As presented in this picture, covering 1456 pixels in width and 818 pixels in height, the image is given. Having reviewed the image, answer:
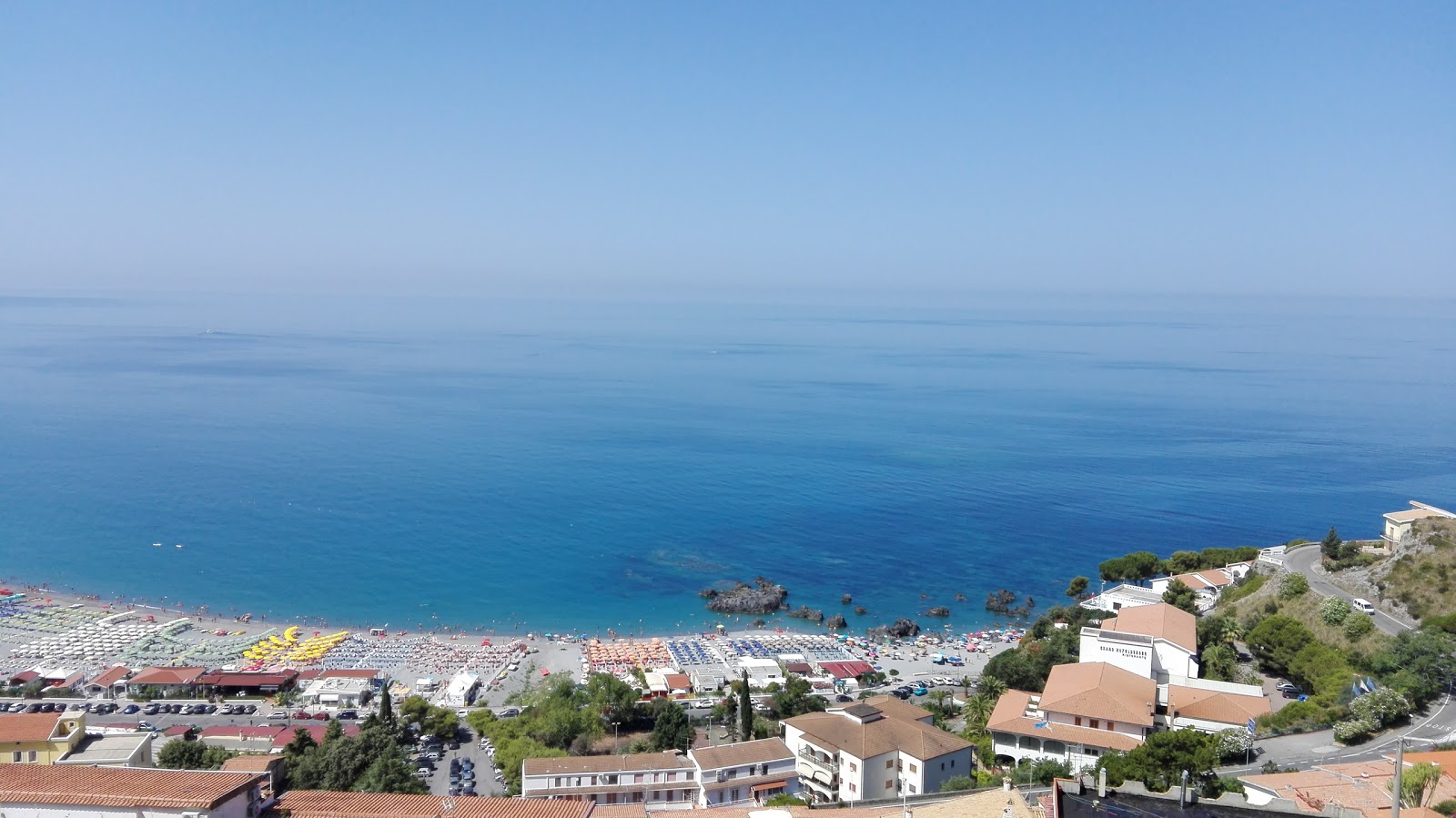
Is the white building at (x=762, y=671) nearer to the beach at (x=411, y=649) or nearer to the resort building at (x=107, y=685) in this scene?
the beach at (x=411, y=649)

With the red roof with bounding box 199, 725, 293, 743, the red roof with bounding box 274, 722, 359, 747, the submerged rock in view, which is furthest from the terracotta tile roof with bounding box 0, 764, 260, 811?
the submerged rock

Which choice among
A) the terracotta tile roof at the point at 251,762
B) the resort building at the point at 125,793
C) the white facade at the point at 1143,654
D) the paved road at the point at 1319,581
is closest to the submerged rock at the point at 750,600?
the white facade at the point at 1143,654

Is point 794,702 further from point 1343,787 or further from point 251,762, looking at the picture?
point 251,762

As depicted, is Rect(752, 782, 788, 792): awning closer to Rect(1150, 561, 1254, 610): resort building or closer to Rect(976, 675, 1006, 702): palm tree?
Rect(976, 675, 1006, 702): palm tree

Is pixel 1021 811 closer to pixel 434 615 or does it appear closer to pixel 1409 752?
pixel 1409 752

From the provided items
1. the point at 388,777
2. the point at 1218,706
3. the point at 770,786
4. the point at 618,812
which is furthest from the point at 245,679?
the point at 1218,706
